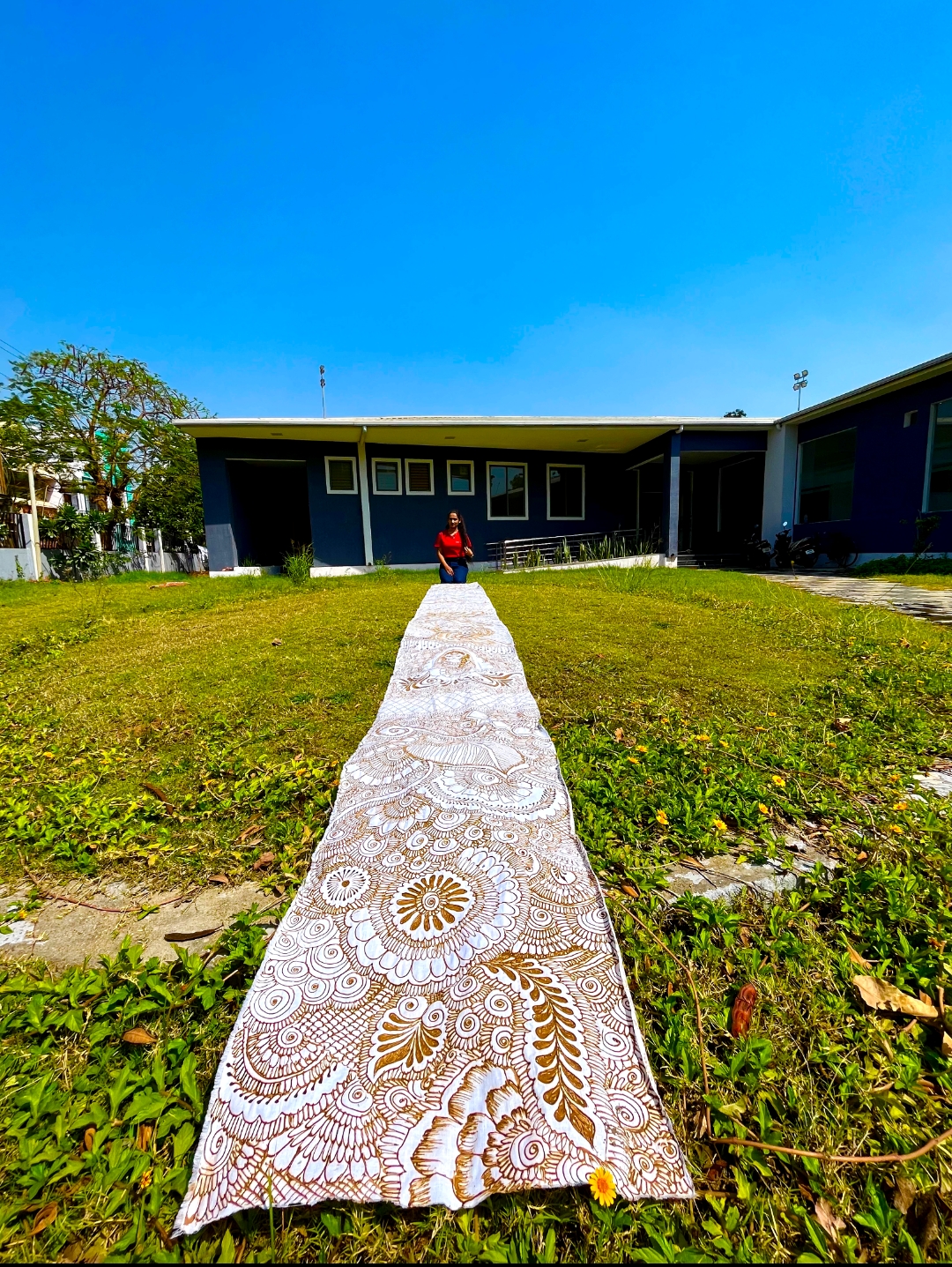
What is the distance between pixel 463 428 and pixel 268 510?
21.5 feet

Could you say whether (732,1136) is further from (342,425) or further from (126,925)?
A: (342,425)

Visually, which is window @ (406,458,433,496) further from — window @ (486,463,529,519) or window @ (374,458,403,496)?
window @ (486,463,529,519)

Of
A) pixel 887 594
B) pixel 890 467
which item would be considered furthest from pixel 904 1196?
pixel 890 467

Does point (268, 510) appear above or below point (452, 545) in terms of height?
above

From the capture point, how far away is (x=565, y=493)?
12570 mm

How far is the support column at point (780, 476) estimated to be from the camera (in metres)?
10.8

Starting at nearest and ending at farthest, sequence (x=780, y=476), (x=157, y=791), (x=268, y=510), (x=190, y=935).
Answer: (x=190, y=935) < (x=157, y=791) < (x=780, y=476) < (x=268, y=510)

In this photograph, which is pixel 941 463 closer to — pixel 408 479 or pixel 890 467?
pixel 890 467

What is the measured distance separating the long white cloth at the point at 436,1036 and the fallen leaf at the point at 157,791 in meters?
0.88

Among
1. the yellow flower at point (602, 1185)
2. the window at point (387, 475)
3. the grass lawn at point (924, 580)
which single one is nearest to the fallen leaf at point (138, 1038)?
the yellow flower at point (602, 1185)

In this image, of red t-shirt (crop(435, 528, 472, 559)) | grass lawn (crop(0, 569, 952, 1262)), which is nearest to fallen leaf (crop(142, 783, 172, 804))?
grass lawn (crop(0, 569, 952, 1262))

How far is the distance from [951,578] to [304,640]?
29.2 feet

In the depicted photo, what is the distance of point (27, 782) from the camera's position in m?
2.39

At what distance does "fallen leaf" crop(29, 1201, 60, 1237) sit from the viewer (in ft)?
2.93
